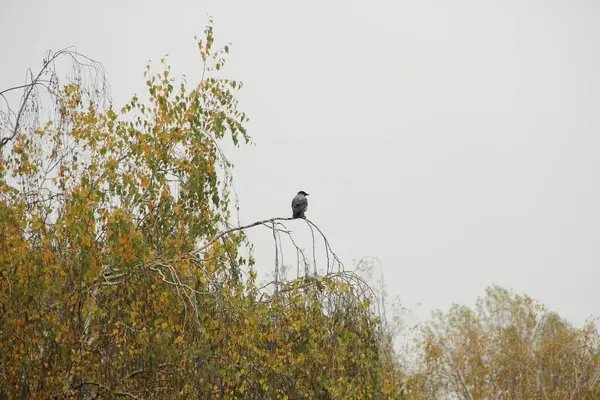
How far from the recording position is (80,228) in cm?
602

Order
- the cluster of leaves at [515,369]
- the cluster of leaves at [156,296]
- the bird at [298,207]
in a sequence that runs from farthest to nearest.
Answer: the cluster of leaves at [515,369] → the bird at [298,207] → the cluster of leaves at [156,296]

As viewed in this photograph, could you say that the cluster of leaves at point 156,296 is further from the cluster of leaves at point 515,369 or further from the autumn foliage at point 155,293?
the cluster of leaves at point 515,369

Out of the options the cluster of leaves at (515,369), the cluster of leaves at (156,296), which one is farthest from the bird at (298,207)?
the cluster of leaves at (515,369)

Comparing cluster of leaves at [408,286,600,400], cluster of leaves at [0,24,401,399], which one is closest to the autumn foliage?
cluster of leaves at [0,24,401,399]

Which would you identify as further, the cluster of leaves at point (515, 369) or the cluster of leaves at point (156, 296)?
the cluster of leaves at point (515, 369)

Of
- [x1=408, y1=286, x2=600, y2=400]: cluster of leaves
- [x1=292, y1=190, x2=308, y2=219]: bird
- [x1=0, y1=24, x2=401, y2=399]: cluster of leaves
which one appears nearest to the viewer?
[x1=0, y1=24, x2=401, y2=399]: cluster of leaves

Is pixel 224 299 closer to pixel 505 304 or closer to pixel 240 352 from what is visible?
pixel 240 352

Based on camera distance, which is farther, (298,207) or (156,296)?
(298,207)

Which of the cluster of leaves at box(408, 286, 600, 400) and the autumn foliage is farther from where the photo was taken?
the cluster of leaves at box(408, 286, 600, 400)

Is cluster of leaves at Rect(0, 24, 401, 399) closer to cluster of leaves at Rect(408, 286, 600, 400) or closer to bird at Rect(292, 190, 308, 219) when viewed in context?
bird at Rect(292, 190, 308, 219)

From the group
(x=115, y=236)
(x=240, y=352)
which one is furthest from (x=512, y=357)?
(x=115, y=236)

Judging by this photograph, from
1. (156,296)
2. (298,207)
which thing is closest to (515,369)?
(298,207)

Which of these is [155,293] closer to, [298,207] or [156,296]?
[156,296]

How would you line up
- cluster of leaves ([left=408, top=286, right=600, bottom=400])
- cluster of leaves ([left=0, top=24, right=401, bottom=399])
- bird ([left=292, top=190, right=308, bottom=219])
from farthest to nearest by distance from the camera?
1. cluster of leaves ([left=408, top=286, right=600, bottom=400])
2. bird ([left=292, top=190, right=308, bottom=219])
3. cluster of leaves ([left=0, top=24, right=401, bottom=399])
